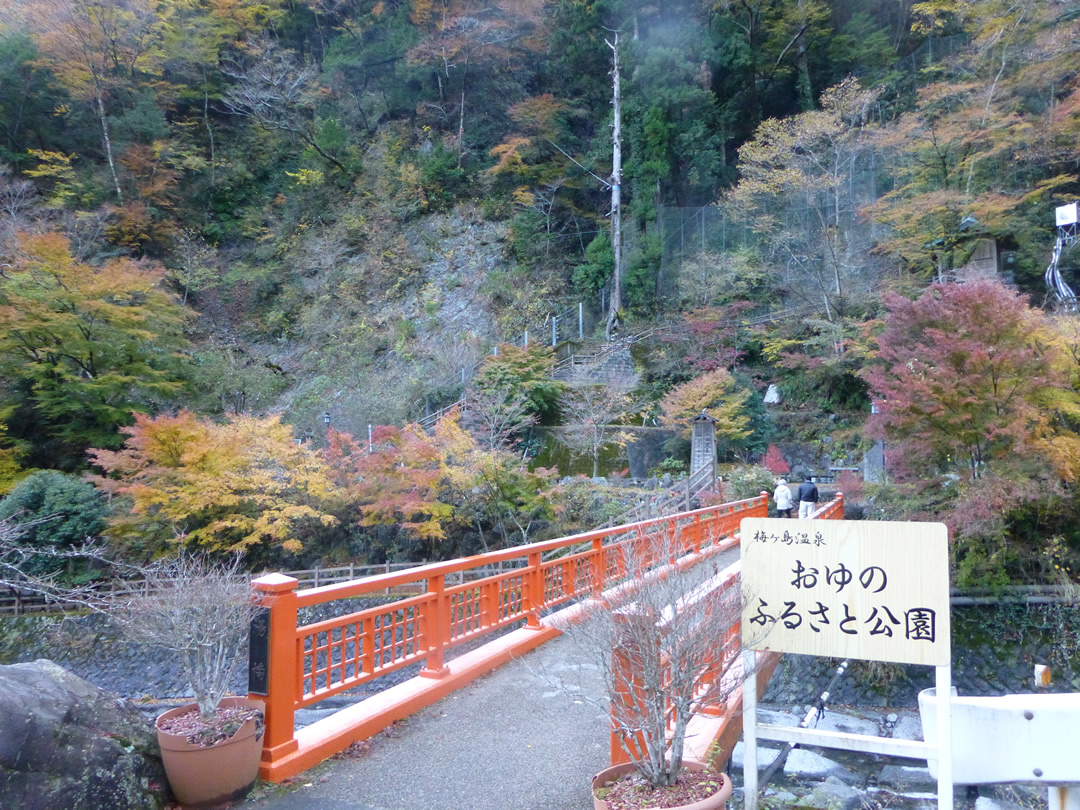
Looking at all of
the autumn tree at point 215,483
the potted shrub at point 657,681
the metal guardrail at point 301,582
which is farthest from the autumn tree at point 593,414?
the potted shrub at point 657,681

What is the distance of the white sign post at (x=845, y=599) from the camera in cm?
328

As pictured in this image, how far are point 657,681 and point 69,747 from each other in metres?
2.91

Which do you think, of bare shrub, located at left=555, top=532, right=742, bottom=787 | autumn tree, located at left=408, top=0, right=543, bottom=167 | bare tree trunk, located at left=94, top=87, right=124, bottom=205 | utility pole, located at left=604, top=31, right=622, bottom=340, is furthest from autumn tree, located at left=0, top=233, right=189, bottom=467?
bare shrub, located at left=555, top=532, right=742, bottom=787

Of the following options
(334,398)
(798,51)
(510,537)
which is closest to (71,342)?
(334,398)

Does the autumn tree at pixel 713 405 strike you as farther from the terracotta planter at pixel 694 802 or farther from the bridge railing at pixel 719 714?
the terracotta planter at pixel 694 802

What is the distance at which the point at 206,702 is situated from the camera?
393 cm

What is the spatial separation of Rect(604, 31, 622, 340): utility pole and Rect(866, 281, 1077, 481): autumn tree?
17.0 metres

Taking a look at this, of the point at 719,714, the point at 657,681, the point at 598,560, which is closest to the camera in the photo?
the point at 657,681

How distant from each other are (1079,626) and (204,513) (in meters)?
18.6

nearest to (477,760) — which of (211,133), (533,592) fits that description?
(533,592)

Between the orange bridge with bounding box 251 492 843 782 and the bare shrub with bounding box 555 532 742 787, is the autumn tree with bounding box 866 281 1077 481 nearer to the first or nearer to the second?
the orange bridge with bounding box 251 492 843 782

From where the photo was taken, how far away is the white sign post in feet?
10.8

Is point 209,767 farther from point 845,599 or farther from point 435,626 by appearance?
point 845,599

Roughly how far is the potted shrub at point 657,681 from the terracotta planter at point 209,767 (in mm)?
1995
